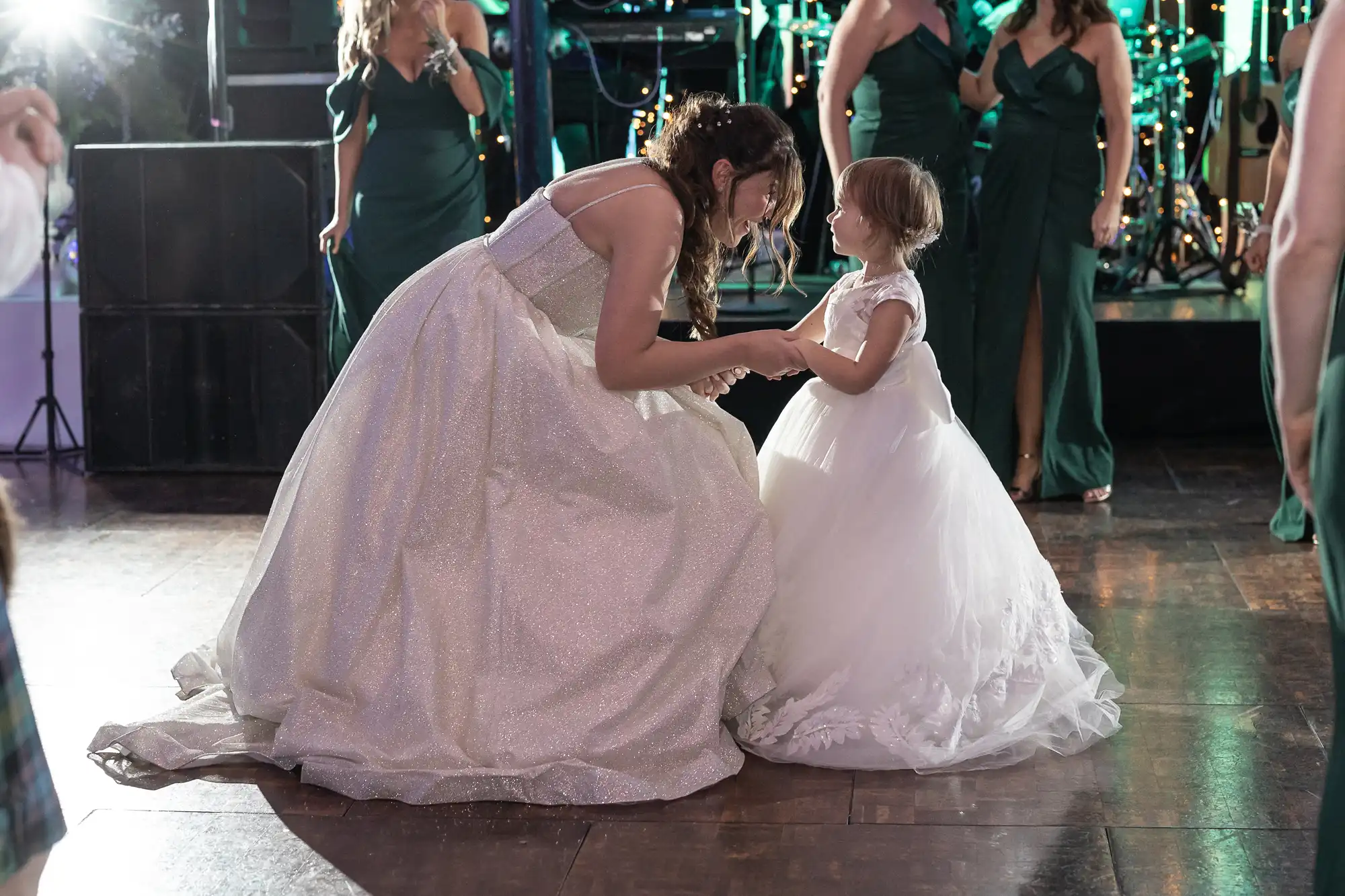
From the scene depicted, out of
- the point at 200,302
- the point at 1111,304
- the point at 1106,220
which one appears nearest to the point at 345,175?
the point at 200,302

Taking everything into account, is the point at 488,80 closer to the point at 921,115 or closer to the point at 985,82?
the point at 921,115

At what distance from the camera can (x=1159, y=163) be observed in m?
7.73

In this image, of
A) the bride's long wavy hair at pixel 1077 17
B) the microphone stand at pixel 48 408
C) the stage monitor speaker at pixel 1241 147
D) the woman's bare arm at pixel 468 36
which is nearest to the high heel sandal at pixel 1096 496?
the bride's long wavy hair at pixel 1077 17

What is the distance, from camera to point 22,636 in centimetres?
354

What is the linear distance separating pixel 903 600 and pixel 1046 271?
238 centimetres

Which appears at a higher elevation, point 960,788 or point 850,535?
point 850,535

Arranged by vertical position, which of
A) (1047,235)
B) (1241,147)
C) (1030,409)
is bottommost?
(1030,409)

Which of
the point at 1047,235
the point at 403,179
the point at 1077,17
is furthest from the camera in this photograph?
the point at 403,179

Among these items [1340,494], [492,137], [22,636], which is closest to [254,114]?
[492,137]

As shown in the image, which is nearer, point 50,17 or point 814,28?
point 50,17

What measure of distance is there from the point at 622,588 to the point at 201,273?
3262mm

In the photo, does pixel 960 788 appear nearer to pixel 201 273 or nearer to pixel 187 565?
pixel 187 565

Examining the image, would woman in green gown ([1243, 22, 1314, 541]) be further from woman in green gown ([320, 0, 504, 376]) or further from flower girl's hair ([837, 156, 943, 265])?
woman in green gown ([320, 0, 504, 376])

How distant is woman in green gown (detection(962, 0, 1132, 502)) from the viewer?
4590mm
